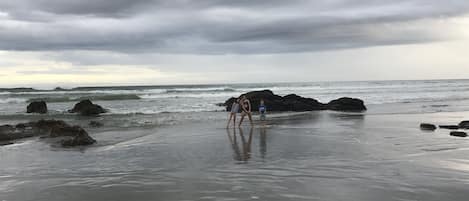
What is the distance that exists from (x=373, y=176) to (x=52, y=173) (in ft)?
22.8

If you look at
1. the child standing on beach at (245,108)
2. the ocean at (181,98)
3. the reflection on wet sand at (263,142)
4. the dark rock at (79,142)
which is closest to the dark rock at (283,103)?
the ocean at (181,98)

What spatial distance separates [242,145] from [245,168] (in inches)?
165

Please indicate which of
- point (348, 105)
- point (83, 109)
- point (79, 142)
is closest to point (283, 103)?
point (348, 105)

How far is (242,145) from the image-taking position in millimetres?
14211

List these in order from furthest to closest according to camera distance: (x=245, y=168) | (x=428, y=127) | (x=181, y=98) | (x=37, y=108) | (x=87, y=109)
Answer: (x=181, y=98) → (x=37, y=108) → (x=87, y=109) → (x=428, y=127) → (x=245, y=168)

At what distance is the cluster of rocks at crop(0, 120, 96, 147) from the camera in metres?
14.8

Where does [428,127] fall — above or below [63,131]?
below

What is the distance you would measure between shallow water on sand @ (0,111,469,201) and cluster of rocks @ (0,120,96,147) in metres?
0.69

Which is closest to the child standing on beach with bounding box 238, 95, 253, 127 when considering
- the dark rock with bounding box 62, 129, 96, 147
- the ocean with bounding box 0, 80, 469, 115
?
the dark rock with bounding box 62, 129, 96, 147

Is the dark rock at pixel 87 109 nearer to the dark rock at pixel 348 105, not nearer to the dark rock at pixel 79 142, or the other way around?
the dark rock at pixel 79 142

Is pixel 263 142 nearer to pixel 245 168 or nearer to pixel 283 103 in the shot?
pixel 245 168

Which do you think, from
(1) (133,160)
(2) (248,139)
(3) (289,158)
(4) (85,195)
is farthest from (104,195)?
(2) (248,139)

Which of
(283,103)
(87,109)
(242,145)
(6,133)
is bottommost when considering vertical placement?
(242,145)

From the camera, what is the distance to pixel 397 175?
356 inches
